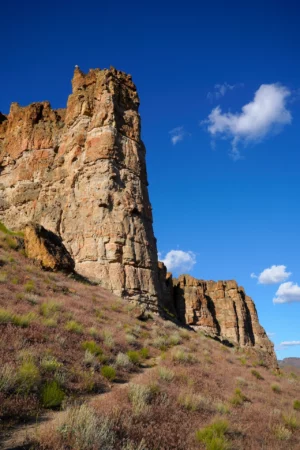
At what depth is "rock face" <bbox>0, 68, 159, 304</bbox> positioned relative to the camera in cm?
2517

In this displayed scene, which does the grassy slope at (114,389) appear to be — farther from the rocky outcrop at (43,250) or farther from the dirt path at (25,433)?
the rocky outcrop at (43,250)

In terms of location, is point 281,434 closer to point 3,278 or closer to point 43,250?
point 3,278

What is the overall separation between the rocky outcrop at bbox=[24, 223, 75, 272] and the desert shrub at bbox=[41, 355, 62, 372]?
11.8 metres

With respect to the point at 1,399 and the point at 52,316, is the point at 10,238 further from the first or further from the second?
the point at 1,399

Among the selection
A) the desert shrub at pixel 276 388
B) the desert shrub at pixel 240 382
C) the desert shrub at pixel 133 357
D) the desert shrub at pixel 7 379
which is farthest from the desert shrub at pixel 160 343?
the desert shrub at pixel 7 379

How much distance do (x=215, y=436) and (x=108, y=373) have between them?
3057 mm

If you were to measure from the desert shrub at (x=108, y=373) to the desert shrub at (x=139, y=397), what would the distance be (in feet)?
3.39

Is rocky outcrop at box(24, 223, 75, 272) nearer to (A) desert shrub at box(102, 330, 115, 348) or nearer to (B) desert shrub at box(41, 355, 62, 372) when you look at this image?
(A) desert shrub at box(102, 330, 115, 348)

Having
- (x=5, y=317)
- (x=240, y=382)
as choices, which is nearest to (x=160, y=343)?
(x=240, y=382)

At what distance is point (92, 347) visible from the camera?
899 cm

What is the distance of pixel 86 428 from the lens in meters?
4.38

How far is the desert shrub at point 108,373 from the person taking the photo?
25.4 ft

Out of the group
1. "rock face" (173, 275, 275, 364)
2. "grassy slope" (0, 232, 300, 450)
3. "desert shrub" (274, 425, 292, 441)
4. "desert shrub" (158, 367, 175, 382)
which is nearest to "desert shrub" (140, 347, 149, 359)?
"grassy slope" (0, 232, 300, 450)

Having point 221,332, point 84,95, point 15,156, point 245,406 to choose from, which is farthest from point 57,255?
point 221,332
